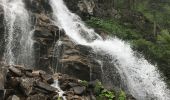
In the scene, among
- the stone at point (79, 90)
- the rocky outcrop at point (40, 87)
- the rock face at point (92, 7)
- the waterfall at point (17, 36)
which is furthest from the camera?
the rock face at point (92, 7)

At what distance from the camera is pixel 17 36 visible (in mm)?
23688

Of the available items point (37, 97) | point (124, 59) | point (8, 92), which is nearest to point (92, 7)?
point (124, 59)

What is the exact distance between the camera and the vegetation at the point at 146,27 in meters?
29.3

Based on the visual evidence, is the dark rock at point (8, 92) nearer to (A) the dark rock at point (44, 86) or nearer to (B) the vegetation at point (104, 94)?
(A) the dark rock at point (44, 86)

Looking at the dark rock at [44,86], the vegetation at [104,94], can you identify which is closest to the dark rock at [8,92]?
the dark rock at [44,86]

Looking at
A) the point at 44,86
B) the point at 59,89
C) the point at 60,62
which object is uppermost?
the point at 60,62

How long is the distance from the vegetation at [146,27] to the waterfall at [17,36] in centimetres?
875

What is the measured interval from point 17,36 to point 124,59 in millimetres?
9114

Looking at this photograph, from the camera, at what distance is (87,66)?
22219mm

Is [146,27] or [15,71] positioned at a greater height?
[15,71]

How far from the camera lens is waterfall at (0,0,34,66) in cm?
2228

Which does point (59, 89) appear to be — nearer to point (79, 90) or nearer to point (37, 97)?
point (79, 90)

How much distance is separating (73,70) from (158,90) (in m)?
7.81

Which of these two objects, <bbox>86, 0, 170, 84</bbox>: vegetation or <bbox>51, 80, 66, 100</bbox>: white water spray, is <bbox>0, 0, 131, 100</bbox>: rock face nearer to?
<bbox>51, 80, 66, 100</bbox>: white water spray
